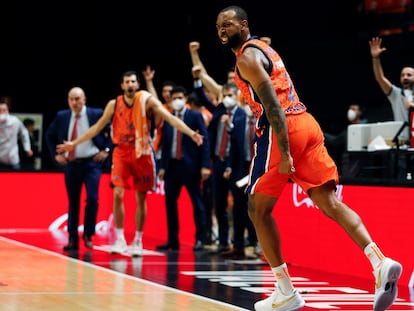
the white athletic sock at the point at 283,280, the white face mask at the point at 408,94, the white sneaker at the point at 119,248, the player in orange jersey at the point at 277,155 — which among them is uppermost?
the white face mask at the point at 408,94

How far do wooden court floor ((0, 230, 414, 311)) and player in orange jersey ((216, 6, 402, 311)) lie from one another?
1.82ft

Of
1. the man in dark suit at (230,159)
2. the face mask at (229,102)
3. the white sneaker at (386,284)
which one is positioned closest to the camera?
the white sneaker at (386,284)

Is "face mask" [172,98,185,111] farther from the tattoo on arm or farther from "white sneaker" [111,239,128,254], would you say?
the tattoo on arm

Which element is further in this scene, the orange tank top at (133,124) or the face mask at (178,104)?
the face mask at (178,104)

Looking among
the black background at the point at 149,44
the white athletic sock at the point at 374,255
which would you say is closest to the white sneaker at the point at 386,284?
the white athletic sock at the point at 374,255

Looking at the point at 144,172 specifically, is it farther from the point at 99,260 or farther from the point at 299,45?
A: the point at 299,45

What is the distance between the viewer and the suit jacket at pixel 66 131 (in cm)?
1152

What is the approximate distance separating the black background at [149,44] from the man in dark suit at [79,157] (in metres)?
6.84

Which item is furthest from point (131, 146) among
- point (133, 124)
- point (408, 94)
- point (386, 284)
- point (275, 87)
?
point (386, 284)

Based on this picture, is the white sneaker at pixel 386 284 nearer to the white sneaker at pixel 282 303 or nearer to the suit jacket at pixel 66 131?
the white sneaker at pixel 282 303

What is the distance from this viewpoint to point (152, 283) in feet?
26.0

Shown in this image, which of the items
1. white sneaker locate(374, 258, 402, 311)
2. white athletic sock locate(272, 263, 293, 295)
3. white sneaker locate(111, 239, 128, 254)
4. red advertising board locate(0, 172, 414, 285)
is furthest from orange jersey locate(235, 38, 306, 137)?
white sneaker locate(111, 239, 128, 254)

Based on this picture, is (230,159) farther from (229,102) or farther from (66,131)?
(66,131)

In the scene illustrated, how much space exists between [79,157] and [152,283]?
3.76m
